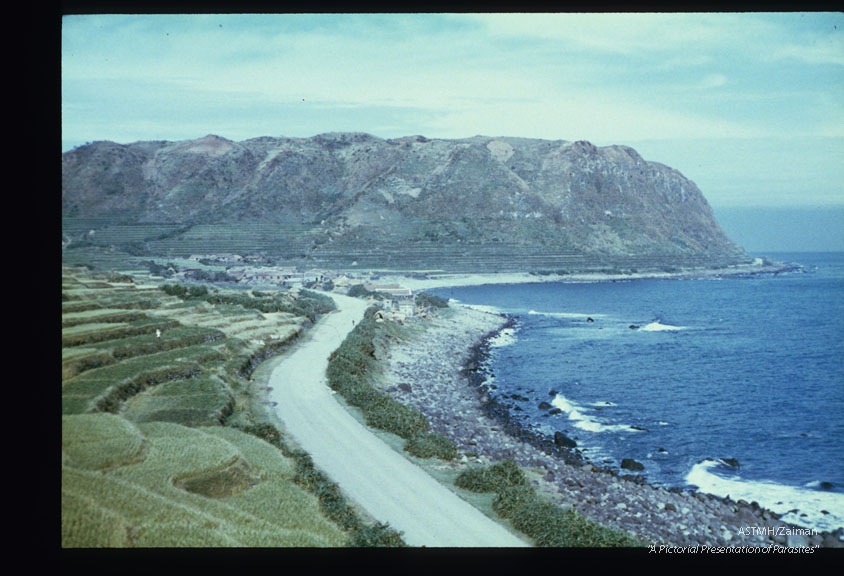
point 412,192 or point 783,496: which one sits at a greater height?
point 412,192

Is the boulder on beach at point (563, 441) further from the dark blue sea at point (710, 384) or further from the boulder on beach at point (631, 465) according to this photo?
the boulder on beach at point (631, 465)

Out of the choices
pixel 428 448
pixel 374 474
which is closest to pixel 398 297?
pixel 428 448

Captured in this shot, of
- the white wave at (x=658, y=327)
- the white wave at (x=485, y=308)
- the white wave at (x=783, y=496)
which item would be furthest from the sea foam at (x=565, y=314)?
the white wave at (x=783, y=496)

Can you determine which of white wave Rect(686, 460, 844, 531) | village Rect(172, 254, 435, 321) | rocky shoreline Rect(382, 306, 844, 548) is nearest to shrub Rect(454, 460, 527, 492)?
rocky shoreline Rect(382, 306, 844, 548)

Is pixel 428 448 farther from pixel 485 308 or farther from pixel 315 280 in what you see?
pixel 485 308

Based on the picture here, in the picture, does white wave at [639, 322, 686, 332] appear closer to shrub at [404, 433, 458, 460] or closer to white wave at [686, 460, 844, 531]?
white wave at [686, 460, 844, 531]
